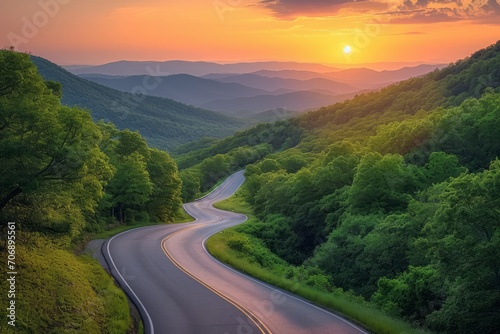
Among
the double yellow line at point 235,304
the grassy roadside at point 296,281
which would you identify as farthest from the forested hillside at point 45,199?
the grassy roadside at point 296,281

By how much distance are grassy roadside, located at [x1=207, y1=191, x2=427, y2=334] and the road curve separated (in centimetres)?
74

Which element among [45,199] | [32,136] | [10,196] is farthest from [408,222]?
[10,196]

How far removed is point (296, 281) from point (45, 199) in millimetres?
15878

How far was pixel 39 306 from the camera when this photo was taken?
21.1m

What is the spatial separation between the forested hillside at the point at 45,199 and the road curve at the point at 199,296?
191cm

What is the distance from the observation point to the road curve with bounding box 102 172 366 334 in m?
21.4

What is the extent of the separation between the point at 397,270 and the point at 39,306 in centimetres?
2395

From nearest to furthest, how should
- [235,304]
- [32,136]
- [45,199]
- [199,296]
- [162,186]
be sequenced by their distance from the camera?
[32,136], [45,199], [235,304], [199,296], [162,186]

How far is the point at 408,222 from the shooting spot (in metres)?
35.6

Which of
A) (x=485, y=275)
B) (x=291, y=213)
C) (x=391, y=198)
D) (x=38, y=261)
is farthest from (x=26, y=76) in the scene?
(x=291, y=213)

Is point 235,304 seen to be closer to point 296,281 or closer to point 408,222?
point 296,281

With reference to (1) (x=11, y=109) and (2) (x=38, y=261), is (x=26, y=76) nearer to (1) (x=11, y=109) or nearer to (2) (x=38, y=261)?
(1) (x=11, y=109)

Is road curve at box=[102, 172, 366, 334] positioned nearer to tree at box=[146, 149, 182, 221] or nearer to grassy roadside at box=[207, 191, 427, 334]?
grassy roadside at box=[207, 191, 427, 334]

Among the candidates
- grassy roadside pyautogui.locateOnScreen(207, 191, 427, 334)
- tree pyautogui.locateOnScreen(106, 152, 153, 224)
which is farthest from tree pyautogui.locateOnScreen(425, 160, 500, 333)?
tree pyautogui.locateOnScreen(106, 152, 153, 224)
